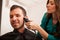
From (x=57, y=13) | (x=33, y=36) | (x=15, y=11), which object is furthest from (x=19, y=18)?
(x=57, y=13)

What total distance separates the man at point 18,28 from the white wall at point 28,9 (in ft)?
0.36

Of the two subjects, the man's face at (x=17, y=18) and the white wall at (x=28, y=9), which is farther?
the white wall at (x=28, y=9)

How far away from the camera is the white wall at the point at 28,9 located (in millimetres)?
1302

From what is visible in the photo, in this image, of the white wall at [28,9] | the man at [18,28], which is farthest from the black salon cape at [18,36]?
the white wall at [28,9]

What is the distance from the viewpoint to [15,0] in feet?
4.34

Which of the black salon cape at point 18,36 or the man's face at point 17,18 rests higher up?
the man's face at point 17,18

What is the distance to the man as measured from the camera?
45.2 inches

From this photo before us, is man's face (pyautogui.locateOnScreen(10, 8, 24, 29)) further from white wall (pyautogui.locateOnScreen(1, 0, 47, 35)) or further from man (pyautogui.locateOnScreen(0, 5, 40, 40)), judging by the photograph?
white wall (pyautogui.locateOnScreen(1, 0, 47, 35))

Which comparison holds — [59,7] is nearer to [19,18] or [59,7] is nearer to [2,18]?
[19,18]

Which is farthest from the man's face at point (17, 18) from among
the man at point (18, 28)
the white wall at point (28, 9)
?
the white wall at point (28, 9)

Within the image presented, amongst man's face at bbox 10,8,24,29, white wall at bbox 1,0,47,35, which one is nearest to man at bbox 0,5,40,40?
man's face at bbox 10,8,24,29

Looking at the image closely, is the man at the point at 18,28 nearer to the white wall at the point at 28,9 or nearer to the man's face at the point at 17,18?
the man's face at the point at 17,18

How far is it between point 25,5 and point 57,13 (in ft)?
1.14

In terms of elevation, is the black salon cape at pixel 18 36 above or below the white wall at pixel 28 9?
below
